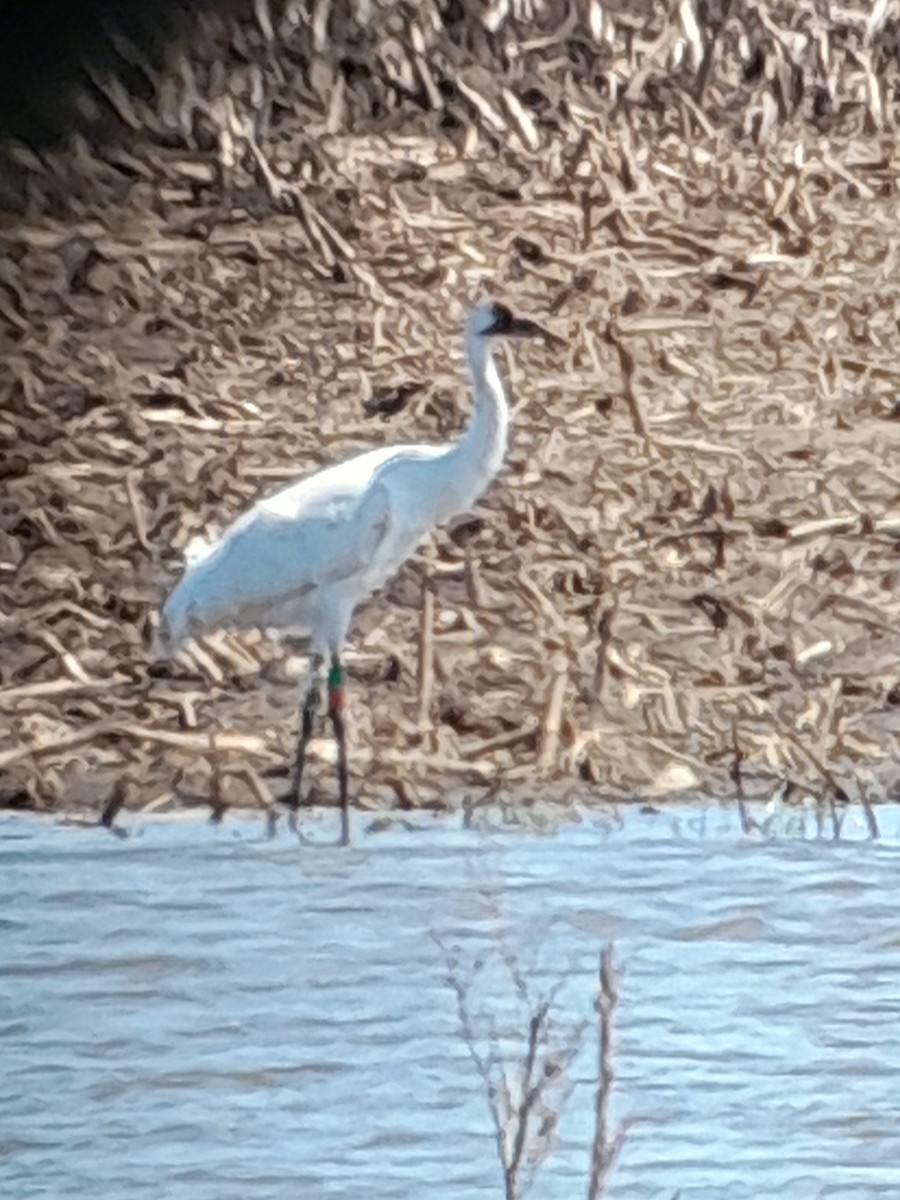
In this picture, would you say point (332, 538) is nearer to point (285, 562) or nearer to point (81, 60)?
point (285, 562)

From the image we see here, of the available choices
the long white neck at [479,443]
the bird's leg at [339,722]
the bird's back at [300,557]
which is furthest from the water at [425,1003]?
the long white neck at [479,443]

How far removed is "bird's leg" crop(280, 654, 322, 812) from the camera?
235 cm

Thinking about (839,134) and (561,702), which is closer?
(561,702)

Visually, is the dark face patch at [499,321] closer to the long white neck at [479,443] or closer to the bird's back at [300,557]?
the long white neck at [479,443]

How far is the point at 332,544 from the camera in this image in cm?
239

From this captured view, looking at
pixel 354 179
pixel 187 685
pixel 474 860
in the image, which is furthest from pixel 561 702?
pixel 354 179

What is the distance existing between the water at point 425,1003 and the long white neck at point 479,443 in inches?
11.0

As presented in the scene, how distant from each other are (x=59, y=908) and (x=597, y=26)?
91cm

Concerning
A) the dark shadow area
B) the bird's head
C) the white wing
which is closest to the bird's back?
the white wing

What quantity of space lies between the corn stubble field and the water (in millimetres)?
62

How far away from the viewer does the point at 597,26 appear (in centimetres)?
258

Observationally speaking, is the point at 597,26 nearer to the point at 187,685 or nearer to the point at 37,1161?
the point at 187,685

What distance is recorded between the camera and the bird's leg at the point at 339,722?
2.35m

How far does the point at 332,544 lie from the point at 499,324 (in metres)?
0.24
